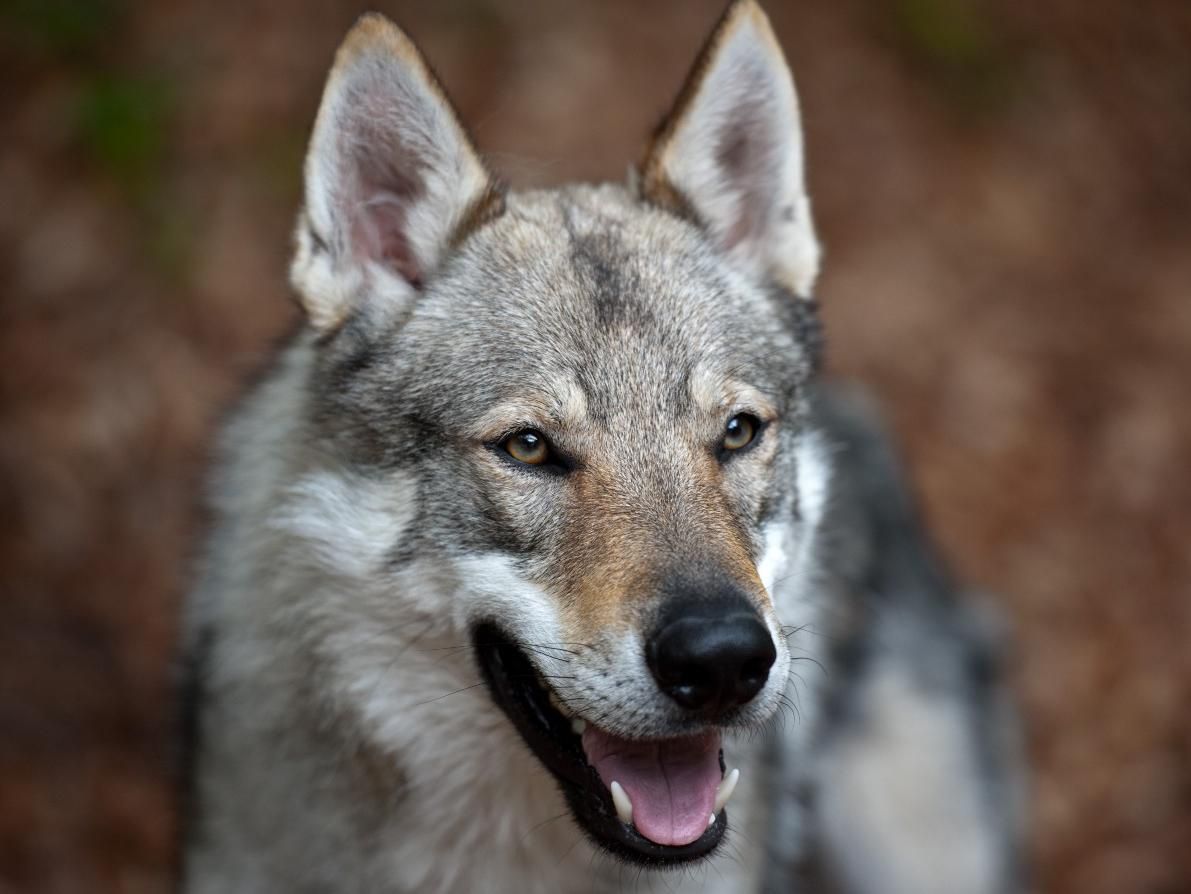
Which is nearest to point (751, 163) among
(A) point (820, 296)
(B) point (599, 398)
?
Answer: (B) point (599, 398)

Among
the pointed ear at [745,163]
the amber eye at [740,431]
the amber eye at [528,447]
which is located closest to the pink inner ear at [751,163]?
the pointed ear at [745,163]

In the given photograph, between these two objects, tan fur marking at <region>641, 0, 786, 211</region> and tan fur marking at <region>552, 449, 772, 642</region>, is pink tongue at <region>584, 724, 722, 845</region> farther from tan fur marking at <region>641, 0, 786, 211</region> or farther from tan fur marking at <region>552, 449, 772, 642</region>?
tan fur marking at <region>641, 0, 786, 211</region>

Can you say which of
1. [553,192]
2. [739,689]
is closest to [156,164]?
[553,192]

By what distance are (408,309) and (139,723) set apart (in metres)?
3.14

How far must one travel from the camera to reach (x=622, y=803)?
282cm

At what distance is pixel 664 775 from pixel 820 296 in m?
4.83

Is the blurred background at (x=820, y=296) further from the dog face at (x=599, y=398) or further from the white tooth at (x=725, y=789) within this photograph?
the white tooth at (x=725, y=789)

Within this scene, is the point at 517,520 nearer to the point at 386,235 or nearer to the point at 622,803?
the point at 622,803

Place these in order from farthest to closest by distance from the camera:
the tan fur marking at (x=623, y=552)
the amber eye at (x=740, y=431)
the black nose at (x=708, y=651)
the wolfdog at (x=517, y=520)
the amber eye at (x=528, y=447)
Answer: the amber eye at (x=740, y=431), the amber eye at (x=528, y=447), the wolfdog at (x=517, y=520), the tan fur marking at (x=623, y=552), the black nose at (x=708, y=651)

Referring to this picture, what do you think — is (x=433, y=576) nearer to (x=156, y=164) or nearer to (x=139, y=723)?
(x=139, y=723)

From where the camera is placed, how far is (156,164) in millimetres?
6492

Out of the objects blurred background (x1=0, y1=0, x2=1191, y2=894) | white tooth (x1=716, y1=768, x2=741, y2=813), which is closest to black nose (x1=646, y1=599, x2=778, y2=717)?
white tooth (x1=716, y1=768, x2=741, y2=813)

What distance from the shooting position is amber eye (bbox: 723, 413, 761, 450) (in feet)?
10.4

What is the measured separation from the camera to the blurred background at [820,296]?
5637mm
